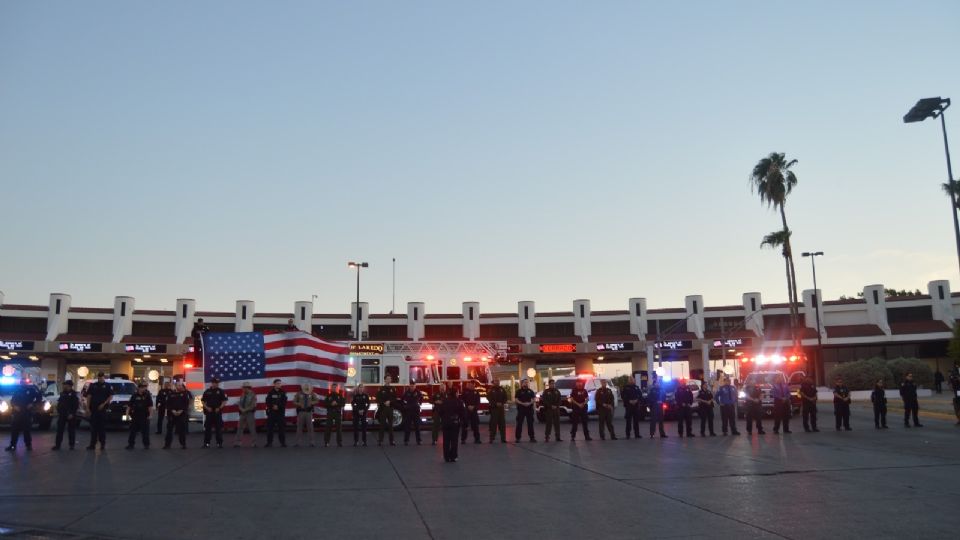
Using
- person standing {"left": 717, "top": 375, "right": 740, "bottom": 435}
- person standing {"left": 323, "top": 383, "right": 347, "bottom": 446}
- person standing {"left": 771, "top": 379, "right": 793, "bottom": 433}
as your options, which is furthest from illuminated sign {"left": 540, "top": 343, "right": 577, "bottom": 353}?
person standing {"left": 323, "top": 383, "right": 347, "bottom": 446}

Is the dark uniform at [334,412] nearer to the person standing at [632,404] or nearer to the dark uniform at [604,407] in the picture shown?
the dark uniform at [604,407]

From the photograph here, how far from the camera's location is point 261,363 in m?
23.0

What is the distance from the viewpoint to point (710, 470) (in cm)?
1384

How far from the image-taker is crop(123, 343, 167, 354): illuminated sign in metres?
59.2

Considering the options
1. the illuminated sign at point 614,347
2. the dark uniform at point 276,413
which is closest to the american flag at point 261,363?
the dark uniform at point 276,413

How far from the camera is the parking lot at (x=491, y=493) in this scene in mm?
8766

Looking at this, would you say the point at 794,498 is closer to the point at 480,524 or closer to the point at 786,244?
the point at 480,524

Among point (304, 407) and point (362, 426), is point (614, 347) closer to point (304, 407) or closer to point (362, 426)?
point (362, 426)

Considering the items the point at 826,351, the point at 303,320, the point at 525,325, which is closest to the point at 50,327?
the point at 303,320

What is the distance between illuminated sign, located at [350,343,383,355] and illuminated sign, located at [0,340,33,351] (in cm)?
4086

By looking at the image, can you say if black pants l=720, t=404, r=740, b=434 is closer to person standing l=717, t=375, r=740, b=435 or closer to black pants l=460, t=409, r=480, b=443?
person standing l=717, t=375, r=740, b=435

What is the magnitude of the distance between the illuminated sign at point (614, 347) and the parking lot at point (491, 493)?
4459 cm

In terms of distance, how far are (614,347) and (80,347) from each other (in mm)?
42944

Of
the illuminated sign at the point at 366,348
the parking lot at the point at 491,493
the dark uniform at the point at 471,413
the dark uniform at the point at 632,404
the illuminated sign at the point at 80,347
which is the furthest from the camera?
the illuminated sign at the point at 80,347
